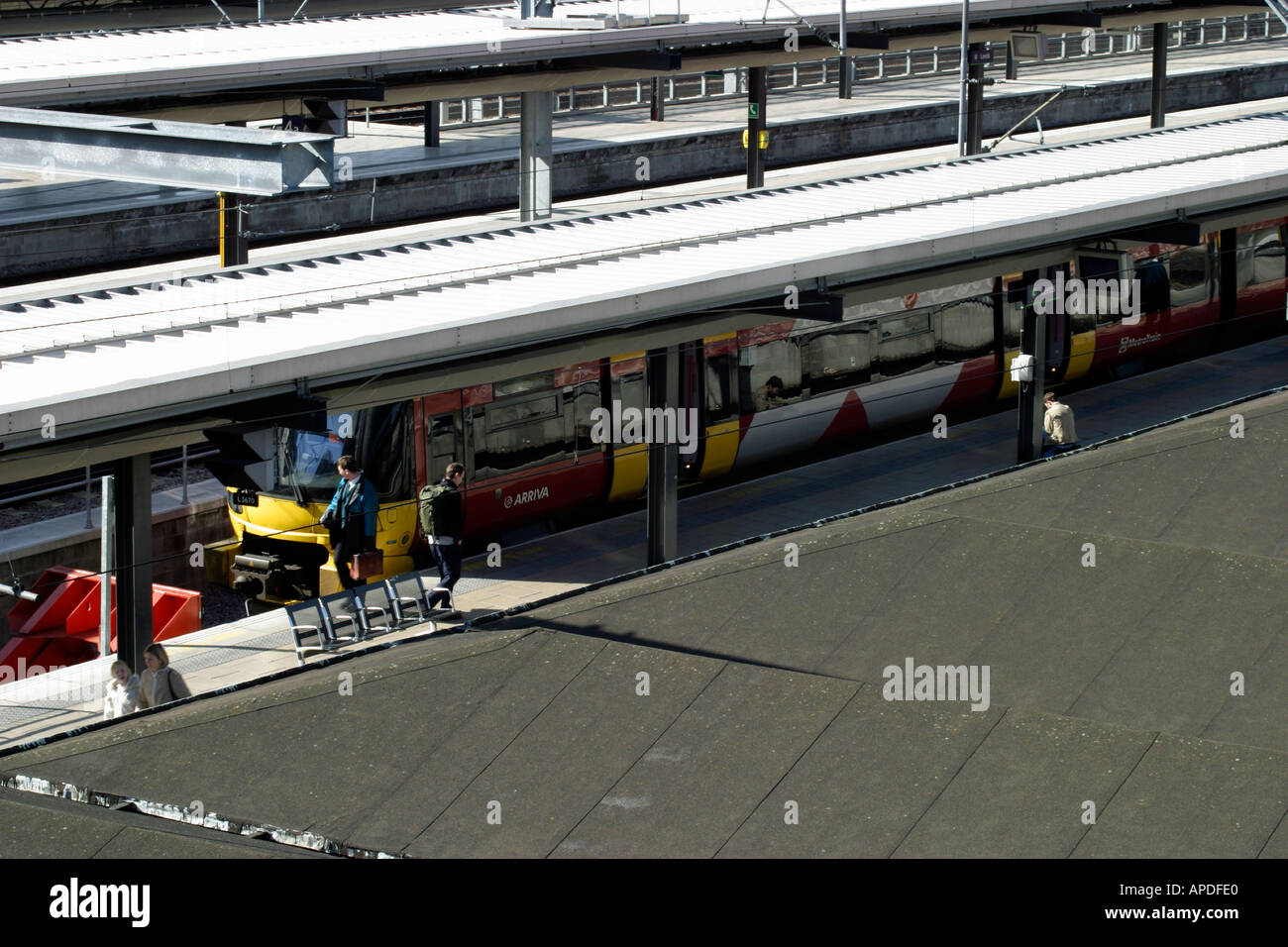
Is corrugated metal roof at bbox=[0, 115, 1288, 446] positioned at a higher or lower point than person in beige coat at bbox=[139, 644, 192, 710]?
higher

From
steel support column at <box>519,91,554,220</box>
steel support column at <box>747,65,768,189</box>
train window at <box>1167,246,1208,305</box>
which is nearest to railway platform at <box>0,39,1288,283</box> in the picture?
steel support column at <box>519,91,554,220</box>

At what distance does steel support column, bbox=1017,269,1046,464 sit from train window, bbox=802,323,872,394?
1737 mm

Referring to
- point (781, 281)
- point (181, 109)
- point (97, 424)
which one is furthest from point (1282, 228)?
point (97, 424)

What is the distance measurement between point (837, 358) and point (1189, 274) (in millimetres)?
6332

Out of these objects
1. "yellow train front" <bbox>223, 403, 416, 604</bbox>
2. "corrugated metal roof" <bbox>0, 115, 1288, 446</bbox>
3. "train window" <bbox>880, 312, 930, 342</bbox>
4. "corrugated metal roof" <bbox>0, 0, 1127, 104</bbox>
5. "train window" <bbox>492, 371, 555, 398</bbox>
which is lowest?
"yellow train front" <bbox>223, 403, 416, 604</bbox>

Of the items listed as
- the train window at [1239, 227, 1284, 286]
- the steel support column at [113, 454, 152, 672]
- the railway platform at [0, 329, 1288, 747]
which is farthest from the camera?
the train window at [1239, 227, 1284, 286]

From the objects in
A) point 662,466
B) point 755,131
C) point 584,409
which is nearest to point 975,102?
point 755,131

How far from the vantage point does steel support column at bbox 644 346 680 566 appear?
1541cm

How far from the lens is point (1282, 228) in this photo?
24.8 m

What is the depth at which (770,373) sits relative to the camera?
1858 cm

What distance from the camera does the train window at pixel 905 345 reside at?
19.8 m

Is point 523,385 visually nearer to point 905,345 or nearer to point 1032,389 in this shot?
point 905,345

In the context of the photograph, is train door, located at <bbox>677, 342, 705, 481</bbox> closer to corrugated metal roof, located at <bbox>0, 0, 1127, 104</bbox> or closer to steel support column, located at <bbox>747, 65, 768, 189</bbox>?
corrugated metal roof, located at <bbox>0, 0, 1127, 104</bbox>
